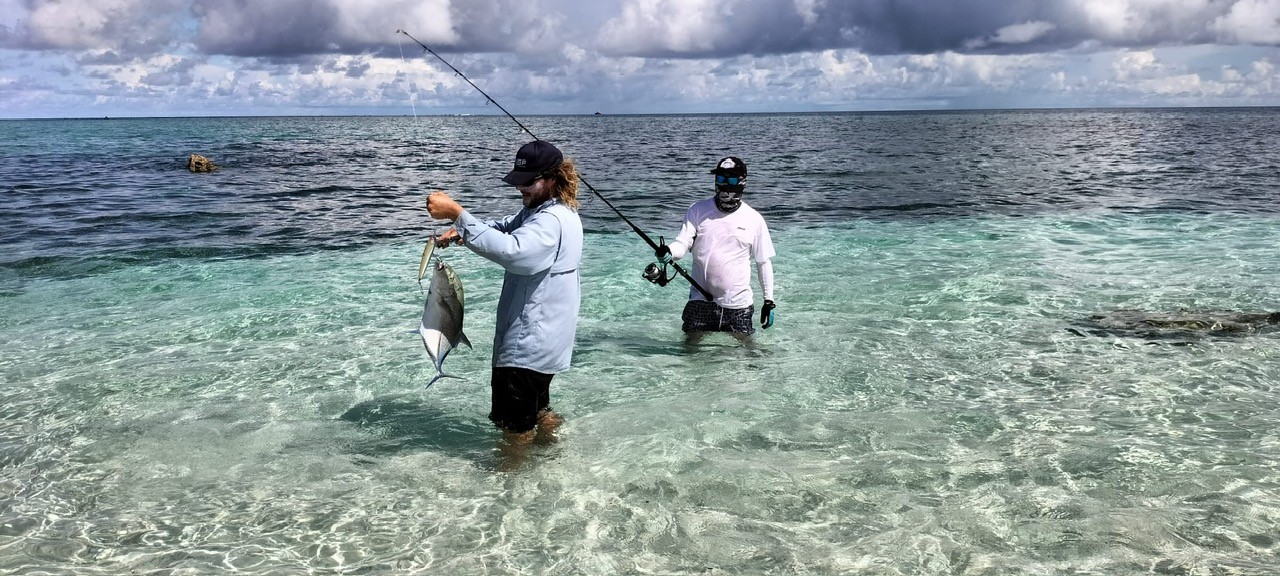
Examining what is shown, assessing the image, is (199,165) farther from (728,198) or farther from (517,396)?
(517,396)

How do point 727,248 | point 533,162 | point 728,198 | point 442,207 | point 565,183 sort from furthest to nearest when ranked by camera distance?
point 727,248, point 728,198, point 565,183, point 533,162, point 442,207

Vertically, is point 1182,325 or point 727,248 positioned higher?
point 727,248

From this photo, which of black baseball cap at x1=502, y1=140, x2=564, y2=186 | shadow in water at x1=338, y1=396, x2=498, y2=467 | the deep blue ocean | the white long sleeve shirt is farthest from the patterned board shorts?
black baseball cap at x1=502, y1=140, x2=564, y2=186

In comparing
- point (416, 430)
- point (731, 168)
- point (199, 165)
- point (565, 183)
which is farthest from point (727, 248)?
point (199, 165)

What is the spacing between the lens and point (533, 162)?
5.20m

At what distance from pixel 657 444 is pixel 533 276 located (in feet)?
6.56

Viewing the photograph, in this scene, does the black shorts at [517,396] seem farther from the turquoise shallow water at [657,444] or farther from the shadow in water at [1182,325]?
the shadow in water at [1182,325]

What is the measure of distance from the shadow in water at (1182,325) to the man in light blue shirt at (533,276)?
7.16 m

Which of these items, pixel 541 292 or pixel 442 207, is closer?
pixel 442 207

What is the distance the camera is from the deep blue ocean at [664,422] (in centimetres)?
511

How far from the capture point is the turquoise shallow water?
5070mm

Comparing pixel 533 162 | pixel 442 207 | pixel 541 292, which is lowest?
pixel 541 292

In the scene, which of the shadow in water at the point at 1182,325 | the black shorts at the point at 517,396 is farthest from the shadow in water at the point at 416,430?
the shadow in water at the point at 1182,325

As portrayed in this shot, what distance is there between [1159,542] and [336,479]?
5.35 m
